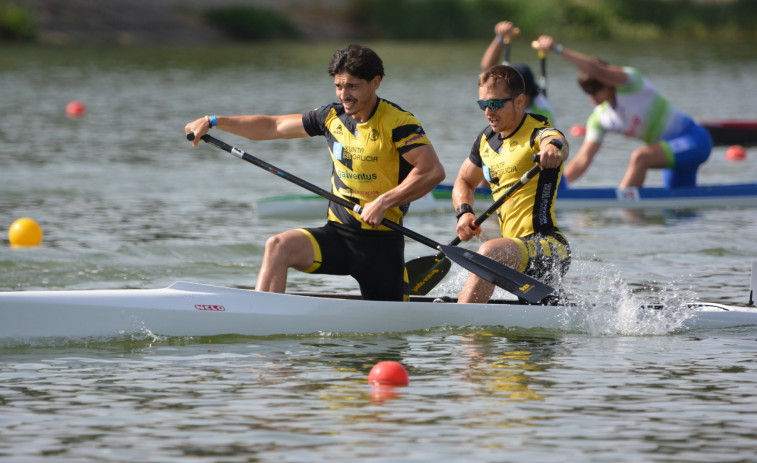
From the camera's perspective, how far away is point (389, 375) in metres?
6.61

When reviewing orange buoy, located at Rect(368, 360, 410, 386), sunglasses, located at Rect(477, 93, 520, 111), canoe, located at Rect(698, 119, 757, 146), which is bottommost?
orange buoy, located at Rect(368, 360, 410, 386)

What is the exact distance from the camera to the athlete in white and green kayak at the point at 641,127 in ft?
42.0

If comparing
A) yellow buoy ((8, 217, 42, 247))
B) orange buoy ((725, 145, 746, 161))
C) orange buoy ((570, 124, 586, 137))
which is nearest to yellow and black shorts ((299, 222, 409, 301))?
yellow buoy ((8, 217, 42, 247))

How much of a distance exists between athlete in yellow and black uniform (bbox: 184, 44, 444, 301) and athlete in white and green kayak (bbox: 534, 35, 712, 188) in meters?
5.60

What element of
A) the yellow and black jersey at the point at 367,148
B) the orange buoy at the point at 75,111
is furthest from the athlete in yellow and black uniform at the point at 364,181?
the orange buoy at the point at 75,111

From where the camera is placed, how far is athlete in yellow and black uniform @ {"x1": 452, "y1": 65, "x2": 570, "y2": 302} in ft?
24.7

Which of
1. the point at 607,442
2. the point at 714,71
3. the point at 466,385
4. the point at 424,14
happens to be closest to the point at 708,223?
the point at 466,385

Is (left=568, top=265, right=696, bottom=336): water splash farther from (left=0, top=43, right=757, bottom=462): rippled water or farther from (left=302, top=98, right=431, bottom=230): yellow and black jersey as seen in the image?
(left=302, top=98, right=431, bottom=230): yellow and black jersey

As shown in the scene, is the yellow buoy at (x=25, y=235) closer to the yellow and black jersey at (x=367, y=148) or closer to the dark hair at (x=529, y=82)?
the dark hair at (x=529, y=82)

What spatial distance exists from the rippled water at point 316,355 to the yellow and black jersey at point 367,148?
88 centimetres

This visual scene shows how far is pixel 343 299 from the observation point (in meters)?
7.62

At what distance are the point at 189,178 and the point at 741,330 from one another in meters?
9.60

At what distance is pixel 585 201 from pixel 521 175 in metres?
5.85

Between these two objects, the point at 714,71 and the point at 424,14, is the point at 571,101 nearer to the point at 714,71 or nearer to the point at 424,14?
the point at 714,71
